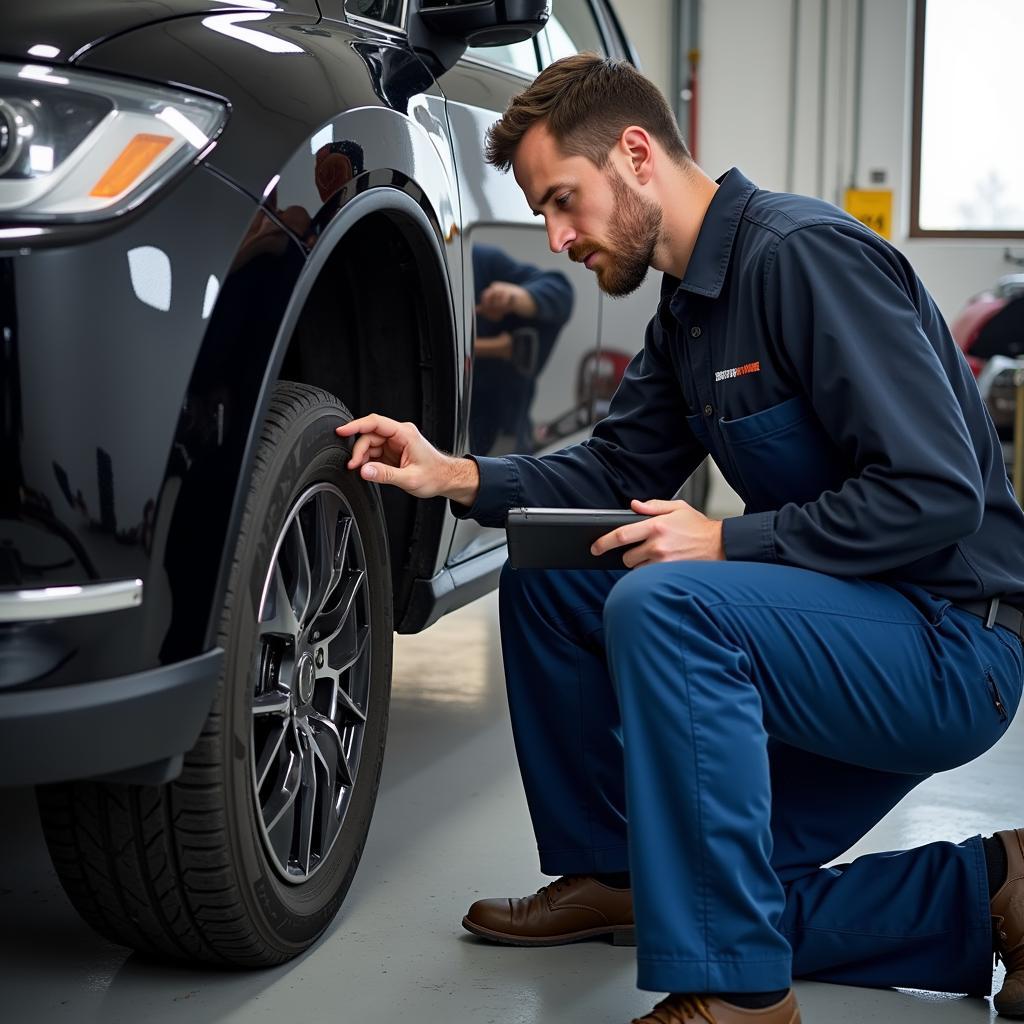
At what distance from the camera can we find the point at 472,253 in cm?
208

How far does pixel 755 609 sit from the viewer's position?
1.50 metres

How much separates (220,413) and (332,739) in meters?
0.59

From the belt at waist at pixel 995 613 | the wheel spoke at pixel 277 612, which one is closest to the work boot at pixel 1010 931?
the belt at waist at pixel 995 613

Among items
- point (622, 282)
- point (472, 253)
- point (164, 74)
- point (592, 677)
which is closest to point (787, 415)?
point (622, 282)

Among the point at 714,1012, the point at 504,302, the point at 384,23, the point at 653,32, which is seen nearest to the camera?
the point at 714,1012

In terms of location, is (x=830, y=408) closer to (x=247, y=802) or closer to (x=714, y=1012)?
(x=714, y=1012)

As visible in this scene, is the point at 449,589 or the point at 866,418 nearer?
the point at 866,418

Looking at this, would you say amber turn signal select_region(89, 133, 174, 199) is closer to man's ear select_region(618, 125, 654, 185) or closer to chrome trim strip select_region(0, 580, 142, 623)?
chrome trim strip select_region(0, 580, 142, 623)

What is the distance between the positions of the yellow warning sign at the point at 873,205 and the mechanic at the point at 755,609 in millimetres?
5998

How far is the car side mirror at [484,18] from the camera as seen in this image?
6.27 feet

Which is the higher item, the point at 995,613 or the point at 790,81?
the point at 790,81

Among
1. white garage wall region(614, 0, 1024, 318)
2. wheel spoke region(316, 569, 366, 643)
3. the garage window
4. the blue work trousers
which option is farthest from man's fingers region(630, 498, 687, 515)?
the garage window

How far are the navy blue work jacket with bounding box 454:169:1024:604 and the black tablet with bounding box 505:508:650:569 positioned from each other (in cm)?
15

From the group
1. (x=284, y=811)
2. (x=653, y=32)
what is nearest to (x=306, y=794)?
(x=284, y=811)
